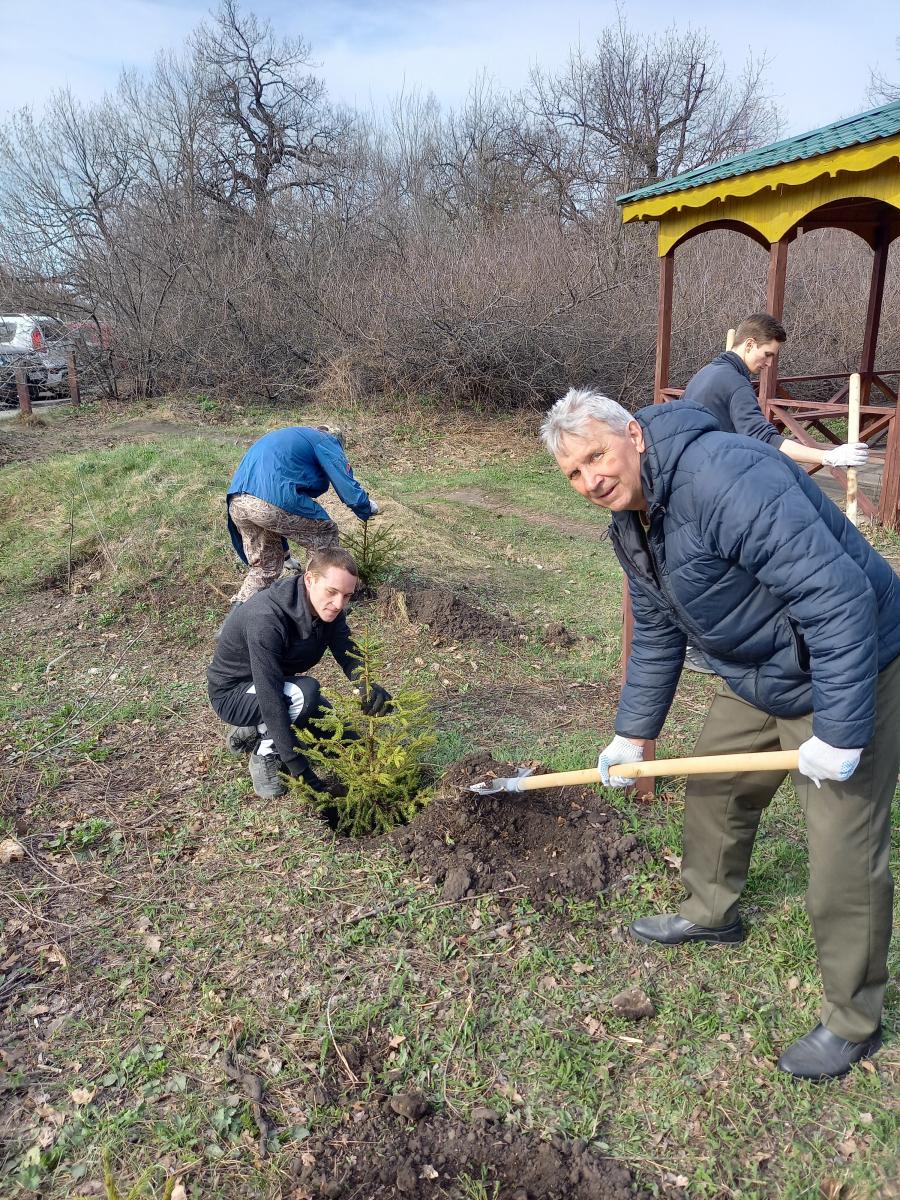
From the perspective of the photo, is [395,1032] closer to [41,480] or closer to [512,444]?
[41,480]

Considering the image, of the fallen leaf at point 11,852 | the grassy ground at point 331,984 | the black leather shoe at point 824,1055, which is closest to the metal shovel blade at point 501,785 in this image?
the grassy ground at point 331,984

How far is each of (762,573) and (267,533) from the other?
12.0 ft

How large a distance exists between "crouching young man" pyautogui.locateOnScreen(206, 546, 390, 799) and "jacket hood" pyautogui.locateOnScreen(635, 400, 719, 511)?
4.37 ft

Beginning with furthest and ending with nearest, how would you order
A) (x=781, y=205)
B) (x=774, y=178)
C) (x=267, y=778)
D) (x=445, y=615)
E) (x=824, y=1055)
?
1. (x=781, y=205)
2. (x=774, y=178)
3. (x=445, y=615)
4. (x=267, y=778)
5. (x=824, y=1055)

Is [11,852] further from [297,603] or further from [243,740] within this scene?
[297,603]

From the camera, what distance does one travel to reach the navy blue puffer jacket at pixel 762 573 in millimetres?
1831

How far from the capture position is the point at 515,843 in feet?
10.2

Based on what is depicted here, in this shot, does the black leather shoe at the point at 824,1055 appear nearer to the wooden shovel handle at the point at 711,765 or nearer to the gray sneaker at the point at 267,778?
the wooden shovel handle at the point at 711,765

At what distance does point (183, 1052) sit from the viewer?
7.64 ft

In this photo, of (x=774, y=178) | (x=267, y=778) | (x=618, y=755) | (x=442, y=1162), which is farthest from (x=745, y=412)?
(x=774, y=178)

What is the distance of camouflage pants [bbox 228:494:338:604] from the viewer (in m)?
4.82

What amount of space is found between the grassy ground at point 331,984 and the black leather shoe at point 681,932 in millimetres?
45

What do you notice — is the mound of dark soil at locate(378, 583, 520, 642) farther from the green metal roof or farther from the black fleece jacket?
the green metal roof

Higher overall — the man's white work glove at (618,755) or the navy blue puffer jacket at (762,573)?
the navy blue puffer jacket at (762,573)
